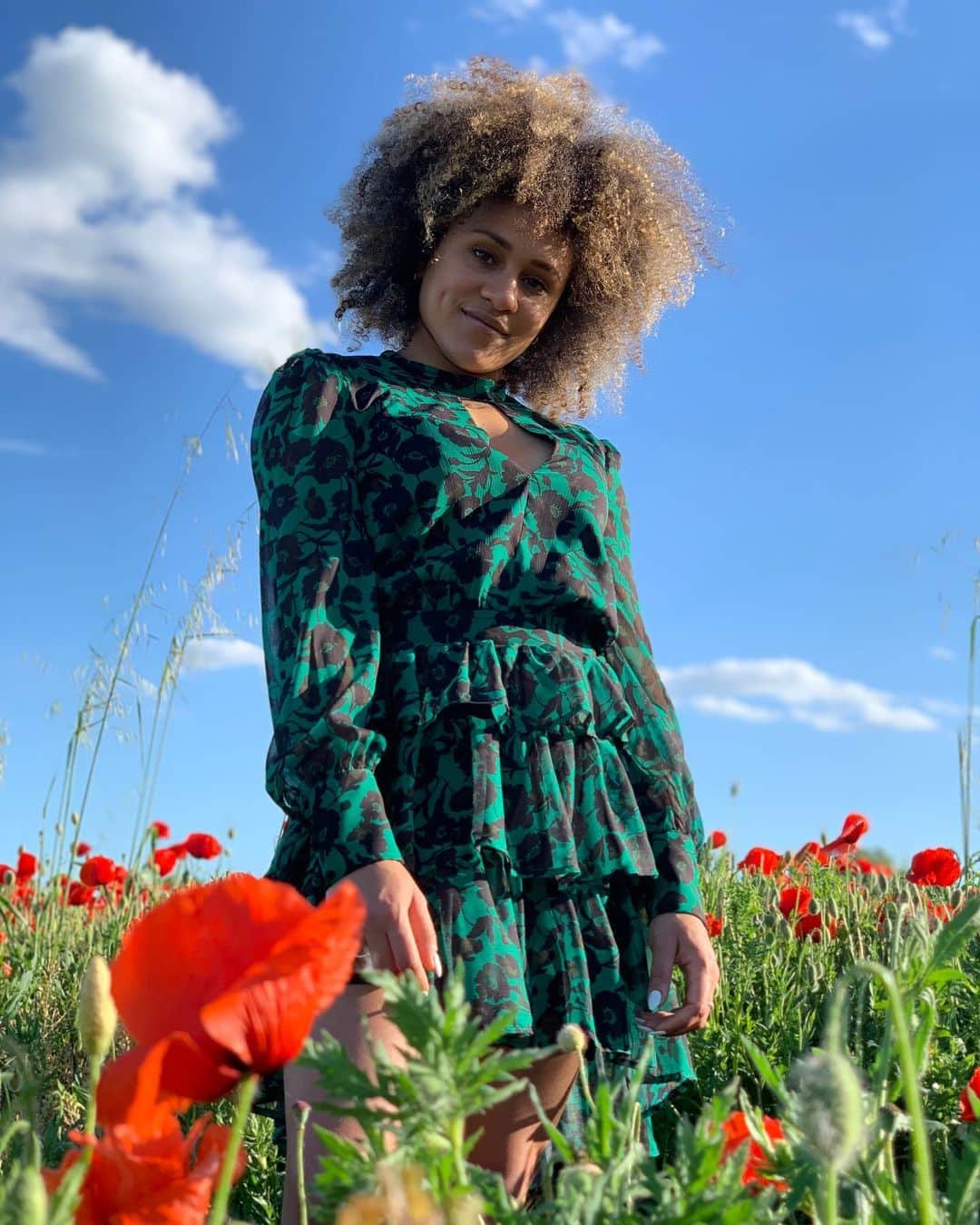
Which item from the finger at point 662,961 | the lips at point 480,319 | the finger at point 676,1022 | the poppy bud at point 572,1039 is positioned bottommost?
the poppy bud at point 572,1039

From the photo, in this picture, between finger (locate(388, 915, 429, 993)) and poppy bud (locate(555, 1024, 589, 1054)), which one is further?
finger (locate(388, 915, 429, 993))

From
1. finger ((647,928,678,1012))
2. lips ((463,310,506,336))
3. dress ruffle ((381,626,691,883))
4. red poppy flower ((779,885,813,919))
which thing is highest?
lips ((463,310,506,336))

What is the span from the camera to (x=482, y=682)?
1793mm

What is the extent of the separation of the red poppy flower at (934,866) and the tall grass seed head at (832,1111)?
2.78 m

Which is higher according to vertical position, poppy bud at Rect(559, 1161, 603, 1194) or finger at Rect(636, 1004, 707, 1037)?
finger at Rect(636, 1004, 707, 1037)

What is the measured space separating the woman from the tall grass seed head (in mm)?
966

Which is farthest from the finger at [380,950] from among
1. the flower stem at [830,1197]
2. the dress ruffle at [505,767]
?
the flower stem at [830,1197]

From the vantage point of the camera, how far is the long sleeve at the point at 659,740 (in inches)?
75.0

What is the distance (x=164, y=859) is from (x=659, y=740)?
2.11m

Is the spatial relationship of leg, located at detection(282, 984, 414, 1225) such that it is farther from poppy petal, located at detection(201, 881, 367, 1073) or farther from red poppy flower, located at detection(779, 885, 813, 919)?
red poppy flower, located at detection(779, 885, 813, 919)

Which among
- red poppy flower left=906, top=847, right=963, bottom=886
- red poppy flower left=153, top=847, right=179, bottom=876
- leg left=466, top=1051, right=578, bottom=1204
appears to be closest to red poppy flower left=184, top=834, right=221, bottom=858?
red poppy flower left=153, top=847, right=179, bottom=876

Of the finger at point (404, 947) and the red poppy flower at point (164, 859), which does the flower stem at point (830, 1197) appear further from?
the red poppy flower at point (164, 859)

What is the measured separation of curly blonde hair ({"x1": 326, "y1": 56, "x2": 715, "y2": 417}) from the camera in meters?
2.43

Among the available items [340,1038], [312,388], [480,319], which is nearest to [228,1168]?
[340,1038]
